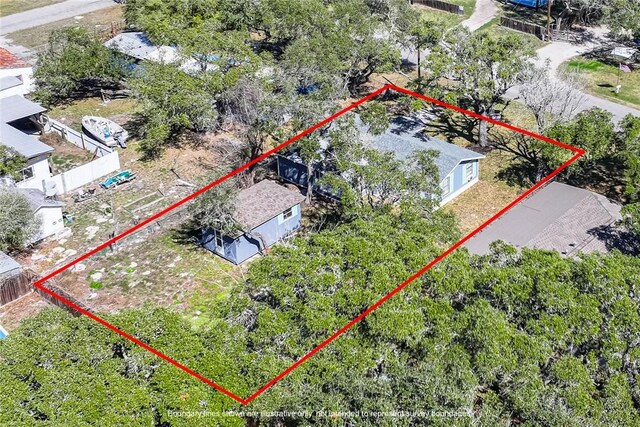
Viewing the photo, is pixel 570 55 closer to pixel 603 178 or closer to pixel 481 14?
pixel 481 14

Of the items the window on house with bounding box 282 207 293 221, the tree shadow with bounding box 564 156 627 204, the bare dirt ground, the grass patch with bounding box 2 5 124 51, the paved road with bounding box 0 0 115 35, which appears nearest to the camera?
the bare dirt ground

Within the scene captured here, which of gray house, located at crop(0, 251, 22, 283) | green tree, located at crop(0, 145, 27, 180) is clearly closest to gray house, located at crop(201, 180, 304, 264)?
gray house, located at crop(0, 251, 22, 283)

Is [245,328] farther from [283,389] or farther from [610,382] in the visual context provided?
[610,382]

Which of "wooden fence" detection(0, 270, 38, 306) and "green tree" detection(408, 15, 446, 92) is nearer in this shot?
"wooden fence" detection(0, 270, 38, 306)

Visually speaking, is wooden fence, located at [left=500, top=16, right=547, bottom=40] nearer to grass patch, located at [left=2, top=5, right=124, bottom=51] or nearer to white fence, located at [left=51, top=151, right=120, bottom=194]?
grass patch, located at [left=2, top=5, right=124, bottom=51]

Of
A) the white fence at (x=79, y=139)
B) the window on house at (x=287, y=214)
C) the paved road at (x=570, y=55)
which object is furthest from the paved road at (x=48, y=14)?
the paved road at (x=570, y=55)

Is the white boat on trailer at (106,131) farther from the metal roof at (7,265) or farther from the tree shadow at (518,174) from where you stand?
the tree shadow at (518,174)
